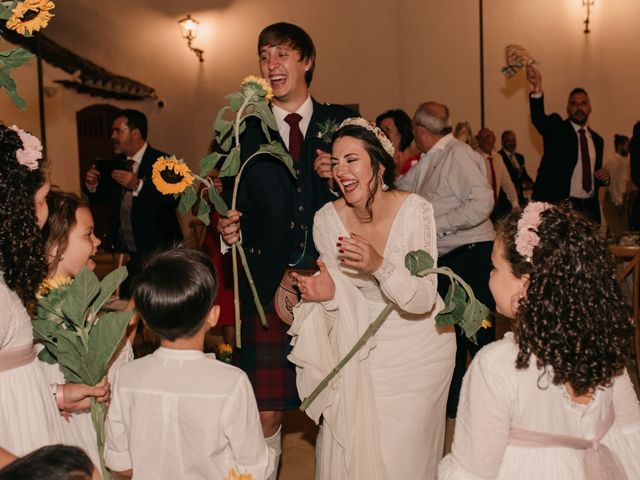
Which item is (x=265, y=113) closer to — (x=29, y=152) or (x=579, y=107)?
(x=29, y=152)

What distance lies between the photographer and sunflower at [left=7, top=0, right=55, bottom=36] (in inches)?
76.7

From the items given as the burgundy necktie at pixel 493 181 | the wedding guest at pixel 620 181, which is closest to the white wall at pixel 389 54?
the wedding guest at pixel 620 181

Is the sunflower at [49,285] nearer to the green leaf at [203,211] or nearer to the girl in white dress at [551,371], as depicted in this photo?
the green leaf at [203,211]

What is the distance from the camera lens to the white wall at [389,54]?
11.1 metres

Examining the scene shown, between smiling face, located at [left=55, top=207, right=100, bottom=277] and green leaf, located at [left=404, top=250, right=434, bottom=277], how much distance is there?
1.09 m

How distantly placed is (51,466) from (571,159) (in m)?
6.49

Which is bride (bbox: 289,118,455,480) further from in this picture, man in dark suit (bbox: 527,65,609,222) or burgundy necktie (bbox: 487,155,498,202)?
burgundy necktie (bbox: 487,155,498,202)

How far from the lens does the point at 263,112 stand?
2.55 m

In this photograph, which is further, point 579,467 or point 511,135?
point 511,135

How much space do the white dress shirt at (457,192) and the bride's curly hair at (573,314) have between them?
107 inches

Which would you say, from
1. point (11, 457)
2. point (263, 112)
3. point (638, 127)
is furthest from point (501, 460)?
point (638, 127)

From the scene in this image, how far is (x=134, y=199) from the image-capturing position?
5152mm

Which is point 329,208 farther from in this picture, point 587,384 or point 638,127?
point 638,127

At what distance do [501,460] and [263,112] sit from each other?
4.63ft
